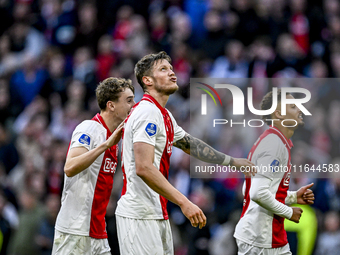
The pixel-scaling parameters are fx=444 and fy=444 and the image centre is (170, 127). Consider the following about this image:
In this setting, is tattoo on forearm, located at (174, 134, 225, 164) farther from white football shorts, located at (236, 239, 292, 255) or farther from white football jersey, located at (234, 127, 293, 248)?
white football shorts, located at (236, 239, 292, 255)

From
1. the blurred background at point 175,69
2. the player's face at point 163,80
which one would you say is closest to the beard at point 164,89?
the player's face at point 163,80

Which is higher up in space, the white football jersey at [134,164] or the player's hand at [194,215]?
the white football jersey at [134,164]

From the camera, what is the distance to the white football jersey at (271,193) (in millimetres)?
4479

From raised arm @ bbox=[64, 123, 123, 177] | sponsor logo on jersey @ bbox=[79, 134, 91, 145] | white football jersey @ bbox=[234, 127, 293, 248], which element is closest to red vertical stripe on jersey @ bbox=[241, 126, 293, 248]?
white football jersey @ bbox=[234, 127, 293, 248]

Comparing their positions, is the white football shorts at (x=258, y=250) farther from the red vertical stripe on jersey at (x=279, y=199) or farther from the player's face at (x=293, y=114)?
the player's face at (x=293, y=114)

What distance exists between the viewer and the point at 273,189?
4.59m

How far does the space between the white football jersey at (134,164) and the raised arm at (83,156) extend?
0.77ft

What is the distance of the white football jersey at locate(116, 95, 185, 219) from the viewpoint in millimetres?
3783

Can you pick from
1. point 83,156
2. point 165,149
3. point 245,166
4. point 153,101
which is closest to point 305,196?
point 245,166

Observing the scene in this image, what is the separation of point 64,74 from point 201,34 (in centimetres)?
330

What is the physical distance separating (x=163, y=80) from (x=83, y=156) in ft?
3.56

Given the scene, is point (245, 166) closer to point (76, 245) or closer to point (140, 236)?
point (140, 236)

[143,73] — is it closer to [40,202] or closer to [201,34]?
[40,202]

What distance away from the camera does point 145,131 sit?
12.1ft
